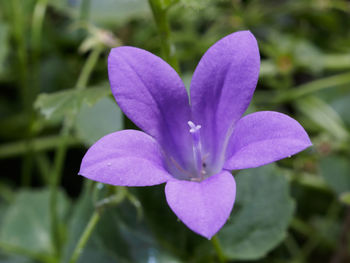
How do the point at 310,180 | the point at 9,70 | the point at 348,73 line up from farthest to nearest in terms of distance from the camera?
1. the point at 9,70
2. the point at 348,73
3. the point at 310,180

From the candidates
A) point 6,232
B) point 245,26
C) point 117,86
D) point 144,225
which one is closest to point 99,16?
point 245,26

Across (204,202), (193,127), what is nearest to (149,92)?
(193,127)

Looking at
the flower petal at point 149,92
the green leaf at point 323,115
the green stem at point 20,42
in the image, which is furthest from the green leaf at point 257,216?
the green stem at point 20,42

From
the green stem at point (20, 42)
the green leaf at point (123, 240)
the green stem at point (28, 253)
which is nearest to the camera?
the green leaf at point (123, 240)

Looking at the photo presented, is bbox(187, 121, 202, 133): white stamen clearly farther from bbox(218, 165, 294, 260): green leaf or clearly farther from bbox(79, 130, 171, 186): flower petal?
bbox(218, 165, 294, 260): green leaf

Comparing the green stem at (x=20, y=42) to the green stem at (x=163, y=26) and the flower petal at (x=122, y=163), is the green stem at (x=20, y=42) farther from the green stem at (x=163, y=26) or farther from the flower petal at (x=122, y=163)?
the flower petal at (x=122, y=163)

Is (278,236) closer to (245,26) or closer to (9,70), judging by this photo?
(245,26)

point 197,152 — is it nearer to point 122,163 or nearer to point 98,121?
point 122,163
